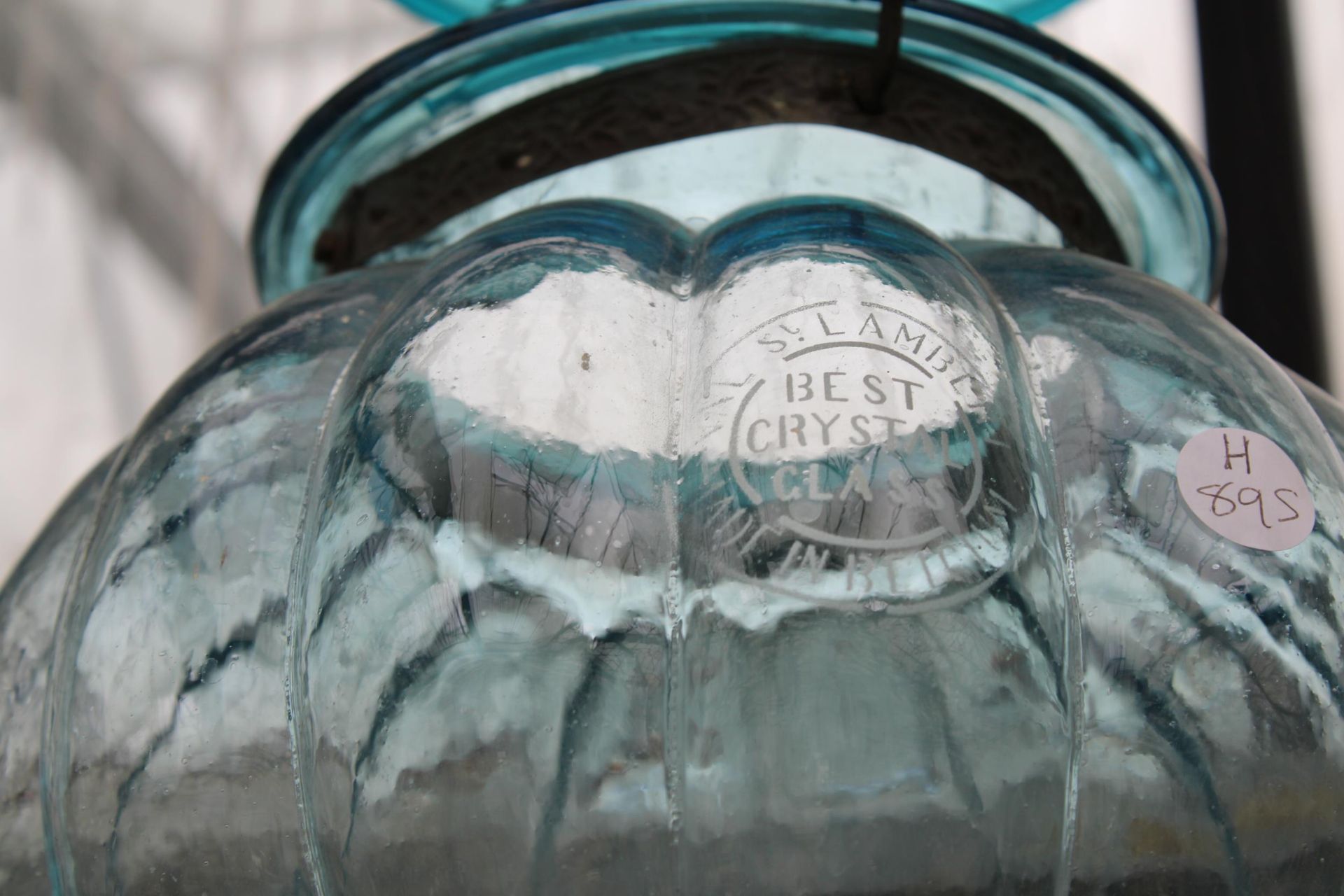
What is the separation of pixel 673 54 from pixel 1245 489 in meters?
0.24

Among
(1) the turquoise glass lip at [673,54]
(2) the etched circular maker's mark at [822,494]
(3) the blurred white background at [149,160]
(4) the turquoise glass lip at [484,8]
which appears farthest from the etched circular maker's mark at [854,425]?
(3) the blurred white background at [149,160]

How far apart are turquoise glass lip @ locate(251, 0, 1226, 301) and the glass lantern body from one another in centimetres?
7

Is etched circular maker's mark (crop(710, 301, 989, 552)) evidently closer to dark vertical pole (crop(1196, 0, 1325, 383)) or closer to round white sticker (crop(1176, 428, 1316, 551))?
round white sticker (crop(1176, 428, 1316, 551))

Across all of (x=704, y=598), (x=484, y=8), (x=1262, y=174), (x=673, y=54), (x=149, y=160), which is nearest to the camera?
(x=704, y=598)

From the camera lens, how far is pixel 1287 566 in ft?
1.26

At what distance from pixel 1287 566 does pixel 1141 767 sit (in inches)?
2.8

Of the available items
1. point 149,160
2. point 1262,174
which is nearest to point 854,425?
point 1262,174

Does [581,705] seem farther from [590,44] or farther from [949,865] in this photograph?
[590,44]

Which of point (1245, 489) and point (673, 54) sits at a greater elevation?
point (673, 54)

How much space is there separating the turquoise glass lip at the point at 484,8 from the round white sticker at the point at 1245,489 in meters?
0.28

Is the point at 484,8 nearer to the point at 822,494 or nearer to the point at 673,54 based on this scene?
the point at 673,54

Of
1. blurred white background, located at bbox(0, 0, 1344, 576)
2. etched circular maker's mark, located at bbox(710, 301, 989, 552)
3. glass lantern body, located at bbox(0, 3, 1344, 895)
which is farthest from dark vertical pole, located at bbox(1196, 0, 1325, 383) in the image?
etched circular maker's mark, located at bbox(710, 301, 989, 552)

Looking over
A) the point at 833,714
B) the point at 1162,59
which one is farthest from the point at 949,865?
the point at 1162,59

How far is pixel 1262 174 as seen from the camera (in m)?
1.01
